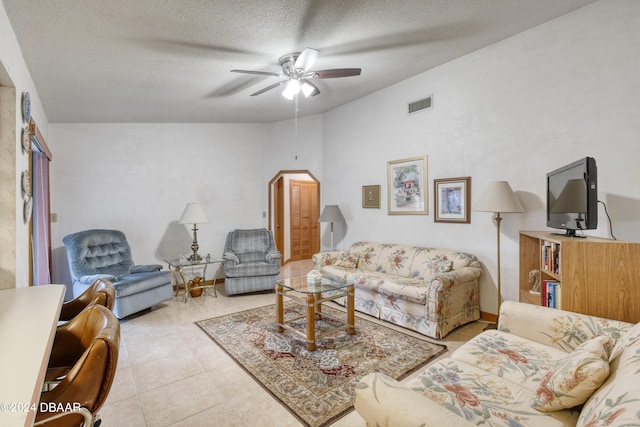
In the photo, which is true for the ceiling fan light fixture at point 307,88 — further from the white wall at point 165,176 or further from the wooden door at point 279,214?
the wooden door at point 279,214

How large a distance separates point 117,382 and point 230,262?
2354mm

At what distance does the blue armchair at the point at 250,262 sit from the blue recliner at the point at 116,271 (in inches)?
33.3

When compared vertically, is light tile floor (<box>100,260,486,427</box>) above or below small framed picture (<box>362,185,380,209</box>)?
below

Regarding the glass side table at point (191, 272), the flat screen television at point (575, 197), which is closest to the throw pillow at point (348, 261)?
the glass side table at point (191, 272)

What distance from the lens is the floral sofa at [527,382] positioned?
1016 millimetres

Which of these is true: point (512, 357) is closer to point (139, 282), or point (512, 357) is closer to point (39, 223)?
point (139, 282)

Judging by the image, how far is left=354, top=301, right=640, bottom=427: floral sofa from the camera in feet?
3.33

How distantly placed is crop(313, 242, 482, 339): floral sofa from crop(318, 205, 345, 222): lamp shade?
2.84 ft

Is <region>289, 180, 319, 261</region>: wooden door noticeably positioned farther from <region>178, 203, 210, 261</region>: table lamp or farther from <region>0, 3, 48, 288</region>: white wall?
<region>0, 3, 48, 288</region>: white wall

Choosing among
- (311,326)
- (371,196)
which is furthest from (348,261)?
(311,326)

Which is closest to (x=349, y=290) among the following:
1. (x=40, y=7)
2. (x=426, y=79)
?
(x=426, y=79)

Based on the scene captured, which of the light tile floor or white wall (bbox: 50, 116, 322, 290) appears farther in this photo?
white wall (bbox: 50, 116, 322, 290)

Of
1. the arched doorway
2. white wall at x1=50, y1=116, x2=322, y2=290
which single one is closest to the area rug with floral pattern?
white wall at x1=50, y1=116, x2=322, y2=290

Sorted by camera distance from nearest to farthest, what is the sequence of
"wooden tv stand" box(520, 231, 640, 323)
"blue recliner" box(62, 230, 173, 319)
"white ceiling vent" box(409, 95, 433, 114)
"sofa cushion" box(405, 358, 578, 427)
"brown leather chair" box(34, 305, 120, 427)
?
"brown leather chair" box(34, 305, 120, 427)
"sofa cushion" box(405, 358, 578, 427)
"wooden tv stand" box(520, 231, 640, 323)
"blue recliner" box(62, 230, 173, 319)
"white ceiling vent" box(409, 95, 433, 114)
